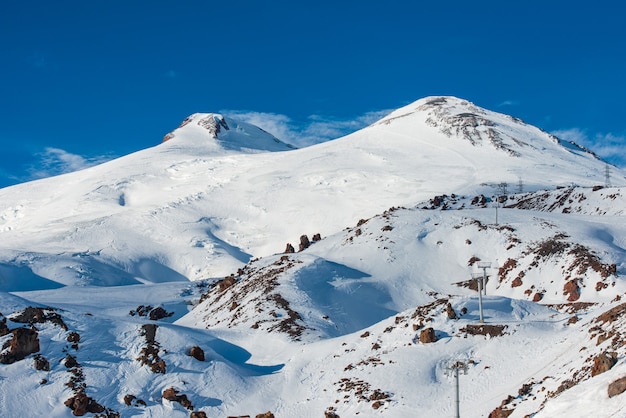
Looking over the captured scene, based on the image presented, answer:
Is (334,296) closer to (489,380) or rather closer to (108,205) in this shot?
(489,380)

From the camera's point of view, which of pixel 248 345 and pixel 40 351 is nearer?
pixel 40 351

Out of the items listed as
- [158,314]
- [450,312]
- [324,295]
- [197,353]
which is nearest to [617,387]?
[450,312]

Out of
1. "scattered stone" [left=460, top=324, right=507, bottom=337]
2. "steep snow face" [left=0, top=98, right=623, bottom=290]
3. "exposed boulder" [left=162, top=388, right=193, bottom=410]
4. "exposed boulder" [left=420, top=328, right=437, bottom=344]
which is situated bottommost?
"exposed boulder" [left=162, top=388, right=193, bottom=410]

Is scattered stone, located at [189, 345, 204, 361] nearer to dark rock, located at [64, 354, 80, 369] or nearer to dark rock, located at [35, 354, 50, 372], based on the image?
dark rock, located at [64, 354, 80, 369]

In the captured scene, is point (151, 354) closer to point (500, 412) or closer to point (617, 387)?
point (500, 412)

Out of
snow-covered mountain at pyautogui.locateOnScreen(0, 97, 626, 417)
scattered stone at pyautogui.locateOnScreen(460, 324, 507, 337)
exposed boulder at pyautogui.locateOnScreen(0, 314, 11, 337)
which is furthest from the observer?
exposed boulder at pyautogui.locateOnScreen(0, 314, 11, 337)

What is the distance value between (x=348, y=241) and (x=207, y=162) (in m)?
100

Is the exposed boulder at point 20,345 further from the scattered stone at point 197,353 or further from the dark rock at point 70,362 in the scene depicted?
the scattered stone at point 197,353

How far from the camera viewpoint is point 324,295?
2069 inches

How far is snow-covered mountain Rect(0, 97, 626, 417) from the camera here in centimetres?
3033

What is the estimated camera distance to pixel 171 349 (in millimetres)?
37125

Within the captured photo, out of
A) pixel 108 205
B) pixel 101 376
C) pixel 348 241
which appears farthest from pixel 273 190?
pixel 101 376

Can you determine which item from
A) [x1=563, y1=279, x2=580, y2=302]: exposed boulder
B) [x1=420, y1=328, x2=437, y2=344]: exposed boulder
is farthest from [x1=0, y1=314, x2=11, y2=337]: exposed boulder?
[x1=563, y1=279, x2=580, y2=302]: exposed boulder

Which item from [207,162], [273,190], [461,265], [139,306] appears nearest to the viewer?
[461,265]
